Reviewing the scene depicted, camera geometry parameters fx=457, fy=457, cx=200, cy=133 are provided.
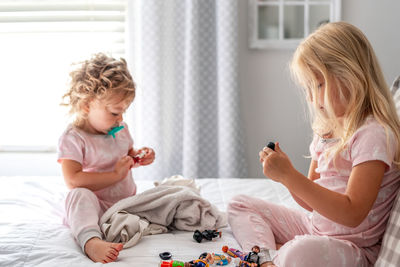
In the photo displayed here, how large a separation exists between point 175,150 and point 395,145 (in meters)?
1.85

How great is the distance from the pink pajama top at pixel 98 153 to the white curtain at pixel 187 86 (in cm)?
103

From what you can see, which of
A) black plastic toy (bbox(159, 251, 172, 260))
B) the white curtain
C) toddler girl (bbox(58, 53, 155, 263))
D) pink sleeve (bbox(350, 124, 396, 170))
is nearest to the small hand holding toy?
toddler girl (bbox(58, 53, 155, 263))

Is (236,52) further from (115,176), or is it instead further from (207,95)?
(115,176)

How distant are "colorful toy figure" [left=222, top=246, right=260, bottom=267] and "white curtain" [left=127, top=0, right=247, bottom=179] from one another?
1.45 m

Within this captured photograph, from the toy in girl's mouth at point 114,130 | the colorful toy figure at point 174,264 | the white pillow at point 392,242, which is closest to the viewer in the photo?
the white pillow at point 392,242

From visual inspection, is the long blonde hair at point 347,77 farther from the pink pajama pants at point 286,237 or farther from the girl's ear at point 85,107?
the girl's ear at point 85,107

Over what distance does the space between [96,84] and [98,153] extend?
0.25m

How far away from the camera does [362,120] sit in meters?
1.21

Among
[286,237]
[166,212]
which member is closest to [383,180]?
[286,237]

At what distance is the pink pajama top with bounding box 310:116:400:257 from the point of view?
1.12 meters

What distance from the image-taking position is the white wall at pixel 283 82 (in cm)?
283

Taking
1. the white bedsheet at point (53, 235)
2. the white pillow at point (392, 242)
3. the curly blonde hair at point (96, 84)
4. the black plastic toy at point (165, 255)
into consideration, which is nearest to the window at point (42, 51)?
the white bedsheet at point (53, 235)

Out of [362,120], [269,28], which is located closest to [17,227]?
[362,120]

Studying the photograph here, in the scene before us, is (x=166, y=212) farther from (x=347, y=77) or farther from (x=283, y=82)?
(x=283, y=82)
